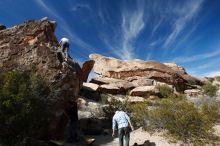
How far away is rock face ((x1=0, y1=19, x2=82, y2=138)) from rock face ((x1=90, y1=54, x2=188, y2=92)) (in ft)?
83.6

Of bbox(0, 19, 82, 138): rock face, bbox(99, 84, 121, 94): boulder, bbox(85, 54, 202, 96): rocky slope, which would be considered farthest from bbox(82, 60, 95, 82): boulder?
bbox(0, 19, 82, 138): rock face

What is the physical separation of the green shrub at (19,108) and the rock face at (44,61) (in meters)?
1.29

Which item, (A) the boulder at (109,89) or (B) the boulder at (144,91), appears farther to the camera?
(B) the boulder at (144,91)

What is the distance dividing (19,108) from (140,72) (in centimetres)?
3280

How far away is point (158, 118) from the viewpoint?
16.0 m

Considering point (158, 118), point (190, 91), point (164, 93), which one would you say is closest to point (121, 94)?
point (164, 93)

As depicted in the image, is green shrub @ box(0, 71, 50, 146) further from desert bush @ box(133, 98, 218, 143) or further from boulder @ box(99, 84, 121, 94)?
boulder @ box(99, 84, 121, 94)

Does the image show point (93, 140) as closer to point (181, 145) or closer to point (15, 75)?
point (181, 145)

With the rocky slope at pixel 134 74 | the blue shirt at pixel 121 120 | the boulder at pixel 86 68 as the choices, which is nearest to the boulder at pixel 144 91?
the rocky slope at pixel 134 74

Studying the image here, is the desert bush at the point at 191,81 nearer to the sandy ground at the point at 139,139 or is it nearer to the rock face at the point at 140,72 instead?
the rock face at the point at 140,72

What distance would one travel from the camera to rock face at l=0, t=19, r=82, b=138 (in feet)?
44.4

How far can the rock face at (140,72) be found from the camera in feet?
136

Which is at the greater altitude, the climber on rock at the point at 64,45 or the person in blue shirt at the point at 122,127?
the climber on rock at the point at 64,45

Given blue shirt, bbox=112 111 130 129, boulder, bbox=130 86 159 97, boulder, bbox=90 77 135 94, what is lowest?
blue shirt, bbox=112 111 130 129
